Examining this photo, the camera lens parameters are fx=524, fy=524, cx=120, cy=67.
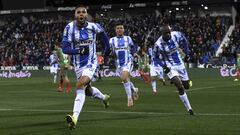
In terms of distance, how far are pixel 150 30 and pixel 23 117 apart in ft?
134

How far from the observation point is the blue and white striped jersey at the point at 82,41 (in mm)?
11750

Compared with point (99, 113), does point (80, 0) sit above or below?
above

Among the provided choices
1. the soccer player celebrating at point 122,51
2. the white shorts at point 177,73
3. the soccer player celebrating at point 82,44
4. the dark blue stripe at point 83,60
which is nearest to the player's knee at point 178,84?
the white shorts at point 177,73

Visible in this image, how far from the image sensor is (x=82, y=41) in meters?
11.8

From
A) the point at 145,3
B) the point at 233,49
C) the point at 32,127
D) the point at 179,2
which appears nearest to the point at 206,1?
the point at 179,2

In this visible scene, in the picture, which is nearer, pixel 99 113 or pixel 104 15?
pixel 99 113

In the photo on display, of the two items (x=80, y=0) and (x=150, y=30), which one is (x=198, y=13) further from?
(x=80, y=0)

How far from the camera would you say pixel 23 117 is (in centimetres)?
1380

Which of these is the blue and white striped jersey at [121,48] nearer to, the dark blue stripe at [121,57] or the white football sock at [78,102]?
the dark blue stripe at [121,57]

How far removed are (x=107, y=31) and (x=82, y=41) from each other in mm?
44530

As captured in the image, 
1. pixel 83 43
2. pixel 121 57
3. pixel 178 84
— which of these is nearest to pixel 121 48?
pixel 121 57

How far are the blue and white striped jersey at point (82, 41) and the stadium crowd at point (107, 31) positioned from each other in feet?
107

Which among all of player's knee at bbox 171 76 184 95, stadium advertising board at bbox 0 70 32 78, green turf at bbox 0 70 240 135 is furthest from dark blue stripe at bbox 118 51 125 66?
stadium advertising board at bbox 0 70 32 78

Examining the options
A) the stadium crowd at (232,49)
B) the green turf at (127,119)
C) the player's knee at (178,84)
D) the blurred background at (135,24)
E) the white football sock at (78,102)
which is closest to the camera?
the green turf at (127,119)
